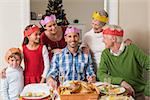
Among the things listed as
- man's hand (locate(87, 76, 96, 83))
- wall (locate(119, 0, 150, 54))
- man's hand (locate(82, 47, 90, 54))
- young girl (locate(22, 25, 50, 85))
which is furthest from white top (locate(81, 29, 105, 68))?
wall (locate(119, 0, 150, 54))

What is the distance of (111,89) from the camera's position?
1594 mm

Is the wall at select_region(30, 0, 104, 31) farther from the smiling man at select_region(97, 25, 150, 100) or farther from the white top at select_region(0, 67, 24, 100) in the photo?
the white top at select_region(0, 67, 24, 100)

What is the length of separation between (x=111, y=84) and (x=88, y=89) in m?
0.31

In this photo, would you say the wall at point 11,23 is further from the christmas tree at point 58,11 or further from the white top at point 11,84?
the white top at point 11,84

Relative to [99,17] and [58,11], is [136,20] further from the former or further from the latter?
[58,11]

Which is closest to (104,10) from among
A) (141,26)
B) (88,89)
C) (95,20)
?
(95,20)

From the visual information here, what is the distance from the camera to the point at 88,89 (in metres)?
1.47

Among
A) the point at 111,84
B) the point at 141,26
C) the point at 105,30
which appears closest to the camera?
the point at 111,84

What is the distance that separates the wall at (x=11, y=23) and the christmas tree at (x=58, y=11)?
0.22m

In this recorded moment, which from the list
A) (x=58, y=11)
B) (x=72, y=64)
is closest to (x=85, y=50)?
(x=72, y=64)

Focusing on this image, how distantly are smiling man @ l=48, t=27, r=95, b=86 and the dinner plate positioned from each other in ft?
0.92

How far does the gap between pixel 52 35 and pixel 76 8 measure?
1.04ft

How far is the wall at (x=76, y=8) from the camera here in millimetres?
2238

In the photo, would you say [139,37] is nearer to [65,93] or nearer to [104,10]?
[104,10]
